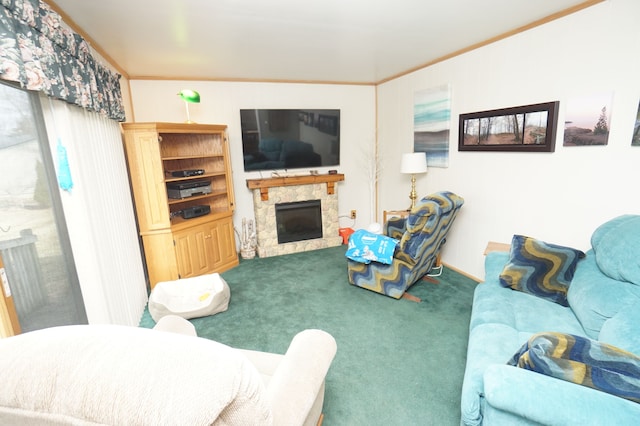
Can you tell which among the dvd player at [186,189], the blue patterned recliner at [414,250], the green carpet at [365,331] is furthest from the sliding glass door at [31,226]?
the blue patterned recliner at [414,250]

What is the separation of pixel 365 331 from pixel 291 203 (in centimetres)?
243

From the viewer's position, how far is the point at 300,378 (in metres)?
1.20

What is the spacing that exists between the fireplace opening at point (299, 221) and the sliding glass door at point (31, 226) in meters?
2.66

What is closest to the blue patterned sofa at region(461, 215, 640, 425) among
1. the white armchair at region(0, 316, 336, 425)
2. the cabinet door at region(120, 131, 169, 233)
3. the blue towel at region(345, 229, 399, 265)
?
the blue towel at region(345, 229, 399, 265)

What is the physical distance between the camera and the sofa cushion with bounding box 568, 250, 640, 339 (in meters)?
1.64

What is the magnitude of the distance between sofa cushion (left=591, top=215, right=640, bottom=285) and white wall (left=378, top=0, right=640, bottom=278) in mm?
432

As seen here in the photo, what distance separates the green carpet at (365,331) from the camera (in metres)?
1.83

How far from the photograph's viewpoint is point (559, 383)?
3.46 ft

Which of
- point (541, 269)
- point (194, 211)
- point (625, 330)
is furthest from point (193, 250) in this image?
point (625, 330)

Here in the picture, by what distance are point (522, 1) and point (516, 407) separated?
2.54 metres

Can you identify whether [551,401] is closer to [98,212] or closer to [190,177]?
[98,212]

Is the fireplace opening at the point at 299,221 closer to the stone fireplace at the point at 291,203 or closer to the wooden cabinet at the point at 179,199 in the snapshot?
the stone fireplace at the point at 291,203

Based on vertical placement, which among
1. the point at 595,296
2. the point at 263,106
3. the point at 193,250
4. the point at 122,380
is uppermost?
the point at 263,106

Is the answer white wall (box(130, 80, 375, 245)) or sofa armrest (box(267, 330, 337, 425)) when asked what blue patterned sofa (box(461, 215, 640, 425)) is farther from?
white wall (box(130, 80, 375, 245))
